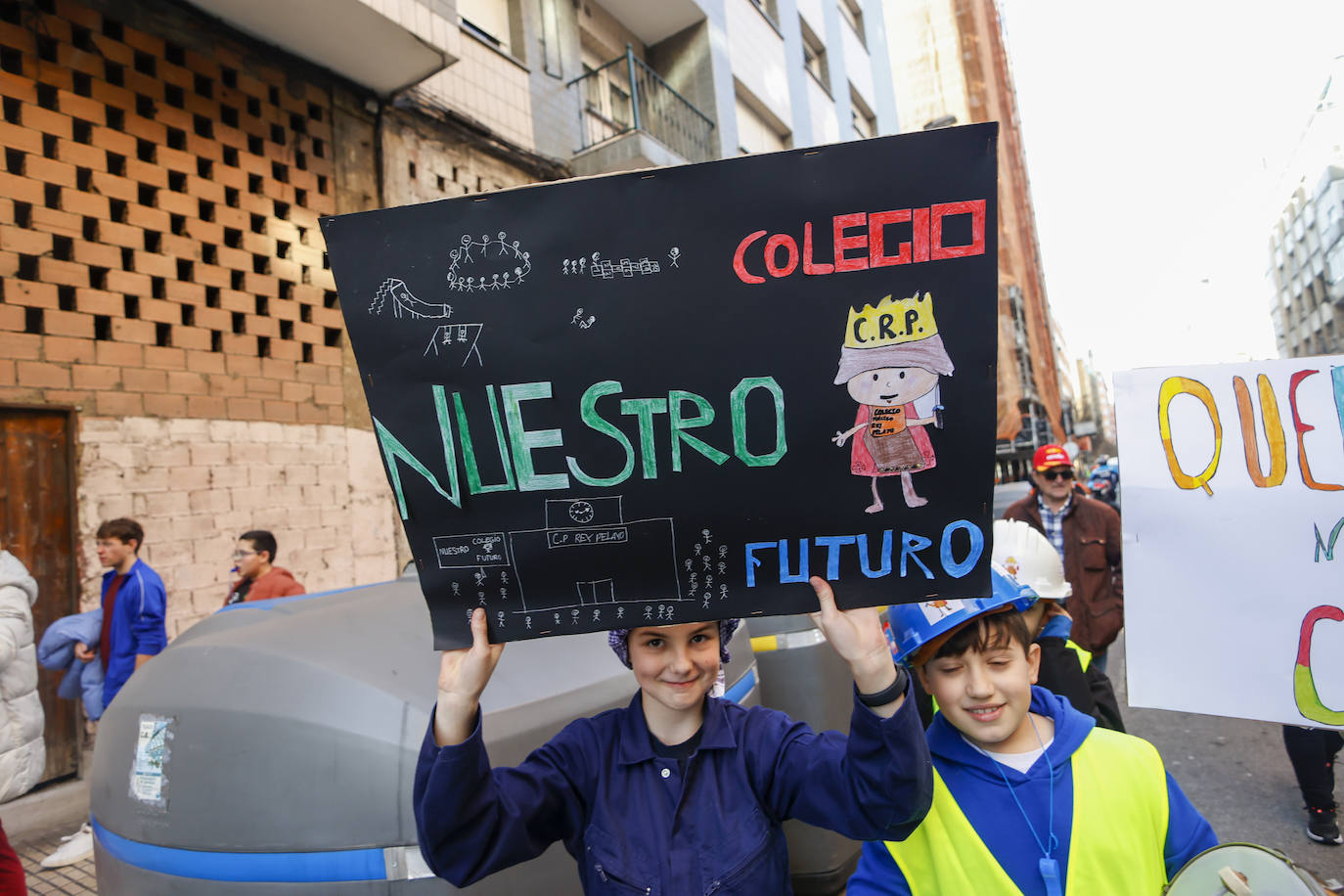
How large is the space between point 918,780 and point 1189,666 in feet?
3.58

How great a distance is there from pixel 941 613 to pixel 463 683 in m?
0.99

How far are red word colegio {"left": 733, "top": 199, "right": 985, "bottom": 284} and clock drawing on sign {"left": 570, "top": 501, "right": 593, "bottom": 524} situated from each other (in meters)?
0.54

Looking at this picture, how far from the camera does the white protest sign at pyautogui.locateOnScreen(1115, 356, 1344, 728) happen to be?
1894 mm

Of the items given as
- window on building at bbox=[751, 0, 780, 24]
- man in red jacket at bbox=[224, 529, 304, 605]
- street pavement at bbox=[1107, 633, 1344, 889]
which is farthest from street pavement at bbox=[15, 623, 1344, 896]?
window on building at bbox=[751, 0, 780, 24]

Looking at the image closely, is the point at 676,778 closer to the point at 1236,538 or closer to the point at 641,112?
the point at 1236,538

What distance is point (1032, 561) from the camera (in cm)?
231

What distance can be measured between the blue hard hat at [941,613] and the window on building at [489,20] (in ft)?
29.6

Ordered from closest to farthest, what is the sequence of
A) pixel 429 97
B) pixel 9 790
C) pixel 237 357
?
pixel 9 790
pixel 237 357
pixel 429 97

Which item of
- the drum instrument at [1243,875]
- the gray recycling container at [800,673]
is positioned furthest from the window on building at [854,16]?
the drum instrument at [1243,875]

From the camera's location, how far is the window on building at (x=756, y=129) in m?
14.2

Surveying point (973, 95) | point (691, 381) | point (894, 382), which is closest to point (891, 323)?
point (894, 382)

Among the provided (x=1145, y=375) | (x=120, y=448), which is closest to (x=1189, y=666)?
(x=1145, y=375)

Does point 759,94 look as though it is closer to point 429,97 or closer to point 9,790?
point 429,97

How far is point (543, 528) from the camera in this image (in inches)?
56.9
